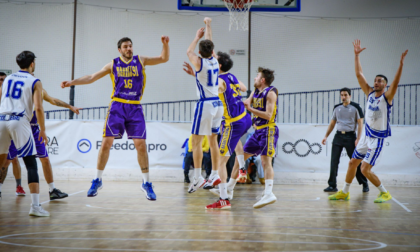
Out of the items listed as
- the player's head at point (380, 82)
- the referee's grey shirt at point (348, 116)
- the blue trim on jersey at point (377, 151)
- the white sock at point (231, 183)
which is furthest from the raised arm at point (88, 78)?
the referee's grey shirt at point (348, 116)

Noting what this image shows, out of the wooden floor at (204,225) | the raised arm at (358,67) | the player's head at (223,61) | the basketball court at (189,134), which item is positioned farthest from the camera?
the raised arm at (358,67)

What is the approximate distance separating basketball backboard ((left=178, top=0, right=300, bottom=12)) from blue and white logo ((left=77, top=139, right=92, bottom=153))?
154 inches

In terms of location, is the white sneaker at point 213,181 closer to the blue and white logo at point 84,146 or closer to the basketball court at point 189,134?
the basketball court at point 189,134

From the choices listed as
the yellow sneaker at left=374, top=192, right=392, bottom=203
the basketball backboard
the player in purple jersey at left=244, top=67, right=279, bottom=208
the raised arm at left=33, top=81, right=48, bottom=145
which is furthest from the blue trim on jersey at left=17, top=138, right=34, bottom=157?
the basketball backboard

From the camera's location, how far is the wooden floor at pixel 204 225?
348 centimetres

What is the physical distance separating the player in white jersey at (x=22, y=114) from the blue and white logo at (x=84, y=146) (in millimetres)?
5441

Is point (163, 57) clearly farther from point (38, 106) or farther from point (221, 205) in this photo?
point (221, 205)

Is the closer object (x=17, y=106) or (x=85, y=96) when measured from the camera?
(x=17, y=106)

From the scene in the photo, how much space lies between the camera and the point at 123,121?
554 centimetres

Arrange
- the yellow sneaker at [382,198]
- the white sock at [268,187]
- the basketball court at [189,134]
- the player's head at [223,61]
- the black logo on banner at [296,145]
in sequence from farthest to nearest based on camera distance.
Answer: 1. the black logo on banner at [296,145]
2. the yellow sneaker at [382,198]
3. the player's head at [223,61]
4. the white sock at [268,187]
5. the basketball court at [189,134]

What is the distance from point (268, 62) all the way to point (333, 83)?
2.24 m

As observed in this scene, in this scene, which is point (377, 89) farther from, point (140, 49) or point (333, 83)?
point (140, 49)

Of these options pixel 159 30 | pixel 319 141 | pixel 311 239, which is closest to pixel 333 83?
pixel 319 141

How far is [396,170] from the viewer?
383 inches
